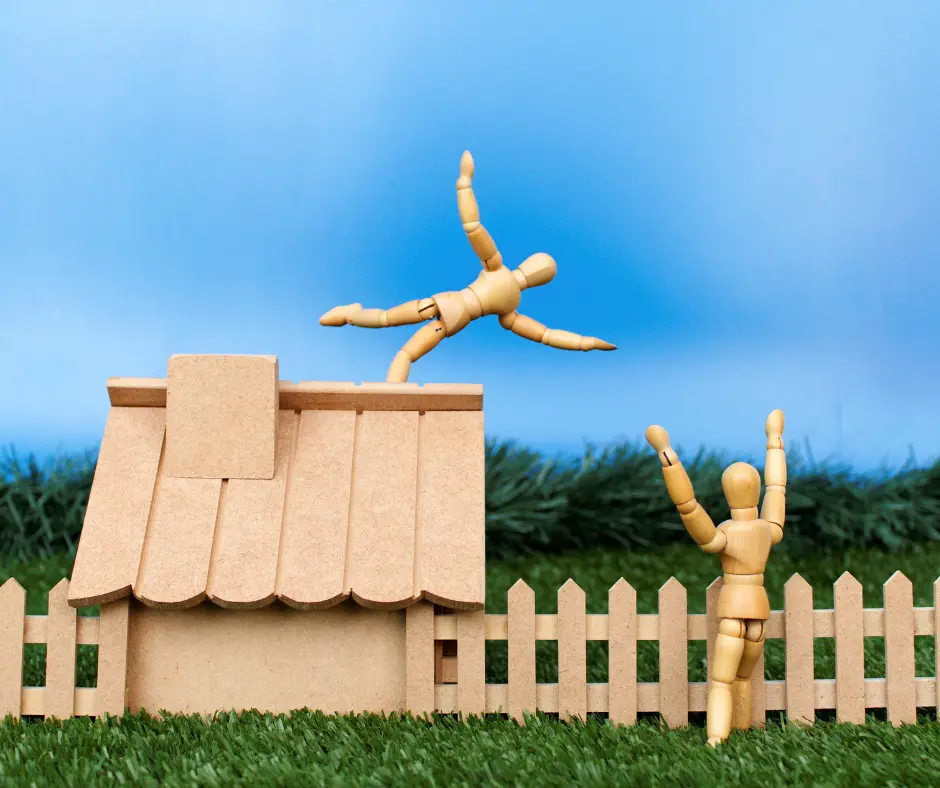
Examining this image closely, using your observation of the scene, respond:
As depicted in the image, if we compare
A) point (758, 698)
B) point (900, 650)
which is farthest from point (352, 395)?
point (900, 650)

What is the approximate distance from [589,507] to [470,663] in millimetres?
5569

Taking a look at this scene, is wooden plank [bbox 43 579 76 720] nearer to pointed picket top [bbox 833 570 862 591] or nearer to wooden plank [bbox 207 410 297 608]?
wooden plank [bbox 207 410 297 608]

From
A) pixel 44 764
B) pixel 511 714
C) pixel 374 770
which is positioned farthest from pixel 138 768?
pixel 511 714

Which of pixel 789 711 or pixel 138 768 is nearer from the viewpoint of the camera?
pixel 138 768

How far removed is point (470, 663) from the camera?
3699 millimetres

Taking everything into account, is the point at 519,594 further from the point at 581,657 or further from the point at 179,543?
the point at 179,543

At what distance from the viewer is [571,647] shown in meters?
3.76

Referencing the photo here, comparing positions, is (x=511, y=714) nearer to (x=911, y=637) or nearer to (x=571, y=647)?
(x=571, y=647)

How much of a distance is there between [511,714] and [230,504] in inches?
56.5

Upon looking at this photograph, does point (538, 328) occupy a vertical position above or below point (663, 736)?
above

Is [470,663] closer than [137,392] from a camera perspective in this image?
Yes

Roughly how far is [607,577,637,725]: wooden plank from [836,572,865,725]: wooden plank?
862mm

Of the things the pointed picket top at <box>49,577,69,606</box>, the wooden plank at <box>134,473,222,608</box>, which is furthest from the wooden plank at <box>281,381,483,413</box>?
the pointed picket top at <box>49,577,69,606</box>

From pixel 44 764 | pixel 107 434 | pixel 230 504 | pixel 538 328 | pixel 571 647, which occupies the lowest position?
pixel 44 764
